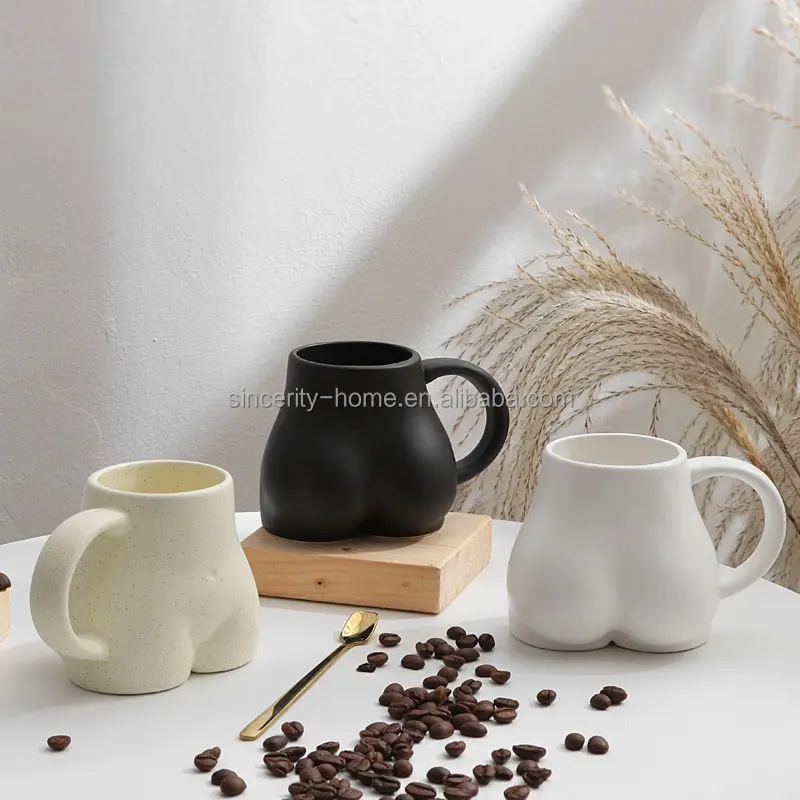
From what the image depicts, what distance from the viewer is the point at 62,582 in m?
0.71

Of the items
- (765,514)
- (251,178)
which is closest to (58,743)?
(765,514)

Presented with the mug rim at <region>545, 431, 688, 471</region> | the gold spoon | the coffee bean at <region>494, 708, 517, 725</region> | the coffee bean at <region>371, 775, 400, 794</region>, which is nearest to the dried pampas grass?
the mug rim at <region>545, 431, 688, 471</region>

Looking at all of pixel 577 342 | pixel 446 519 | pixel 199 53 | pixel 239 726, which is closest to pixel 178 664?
pixel 239 726

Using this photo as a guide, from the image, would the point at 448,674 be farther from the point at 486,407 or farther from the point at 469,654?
the point at 486,407

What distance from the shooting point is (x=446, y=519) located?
1049 mm

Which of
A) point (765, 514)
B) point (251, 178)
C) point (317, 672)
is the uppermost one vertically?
point (251, 178)

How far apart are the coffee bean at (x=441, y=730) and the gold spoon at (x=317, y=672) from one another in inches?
4.0

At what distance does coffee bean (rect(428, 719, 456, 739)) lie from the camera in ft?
2.28

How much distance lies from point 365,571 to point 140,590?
23 cm

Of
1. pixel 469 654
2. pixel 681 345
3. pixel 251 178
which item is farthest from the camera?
pixel 251 178

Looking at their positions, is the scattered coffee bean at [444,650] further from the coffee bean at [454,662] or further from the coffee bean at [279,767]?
the coffee bean at [279,767]

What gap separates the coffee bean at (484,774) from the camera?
636mm

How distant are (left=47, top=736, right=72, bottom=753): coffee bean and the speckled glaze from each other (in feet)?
0.24

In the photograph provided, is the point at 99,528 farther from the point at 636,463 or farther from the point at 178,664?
the point at 636,463
